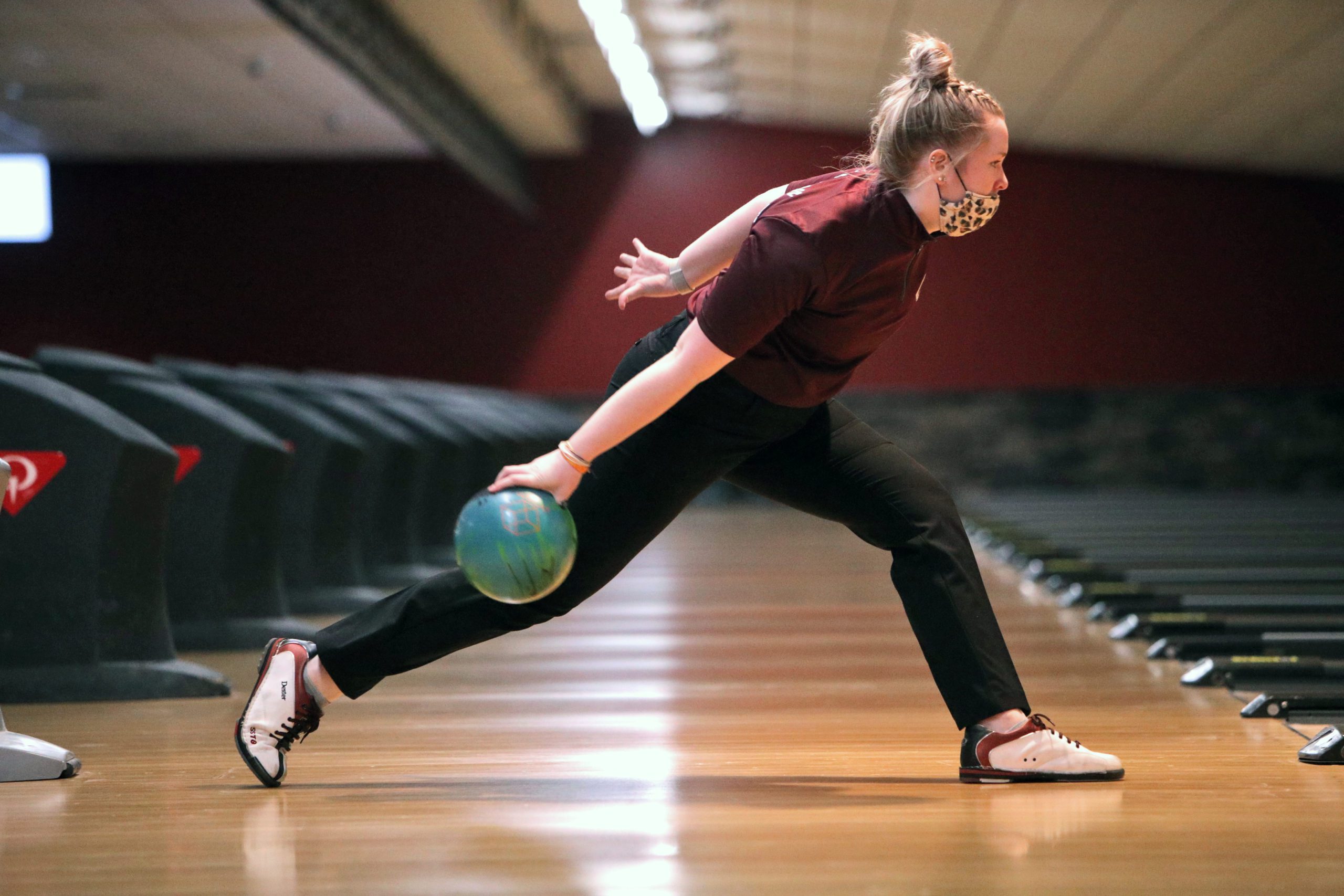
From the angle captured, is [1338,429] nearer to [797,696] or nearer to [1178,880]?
[797,696]

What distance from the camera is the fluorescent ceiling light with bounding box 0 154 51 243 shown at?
42.8ft

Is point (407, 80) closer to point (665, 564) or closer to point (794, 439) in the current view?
point (665, 564)

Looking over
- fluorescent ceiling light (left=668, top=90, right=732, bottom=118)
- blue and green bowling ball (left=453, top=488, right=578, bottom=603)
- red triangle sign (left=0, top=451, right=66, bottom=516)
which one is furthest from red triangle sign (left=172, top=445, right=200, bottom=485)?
fluorescent ceiling light (left=668, top=90, right=732, bottom=118)

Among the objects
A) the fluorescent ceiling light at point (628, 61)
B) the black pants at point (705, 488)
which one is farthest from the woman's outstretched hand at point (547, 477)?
the fluorescent ceiling light at point (628, 61)

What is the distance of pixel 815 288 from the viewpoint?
1880 mm

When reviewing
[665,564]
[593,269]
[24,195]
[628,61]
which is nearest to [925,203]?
[665,564]

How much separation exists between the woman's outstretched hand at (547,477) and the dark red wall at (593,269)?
10896 mm

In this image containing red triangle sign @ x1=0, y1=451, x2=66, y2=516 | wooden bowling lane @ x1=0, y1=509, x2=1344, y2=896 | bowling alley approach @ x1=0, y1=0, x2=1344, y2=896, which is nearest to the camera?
wooden bowling lane @ x1=0, y1=509, x2=1344, y2=896

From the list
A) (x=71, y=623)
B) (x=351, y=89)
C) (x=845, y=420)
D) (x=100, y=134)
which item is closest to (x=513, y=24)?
(x=351, y=89)

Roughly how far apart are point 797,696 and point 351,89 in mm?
8055

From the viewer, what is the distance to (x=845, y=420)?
7.11 feet

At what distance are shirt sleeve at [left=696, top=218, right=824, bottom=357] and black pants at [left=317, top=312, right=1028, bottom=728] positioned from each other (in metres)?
0.16

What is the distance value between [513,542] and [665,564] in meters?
4.82

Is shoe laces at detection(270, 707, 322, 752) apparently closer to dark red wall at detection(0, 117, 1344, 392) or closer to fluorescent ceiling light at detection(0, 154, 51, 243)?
dark red wall at detection(0, 117, 1344, 392)
